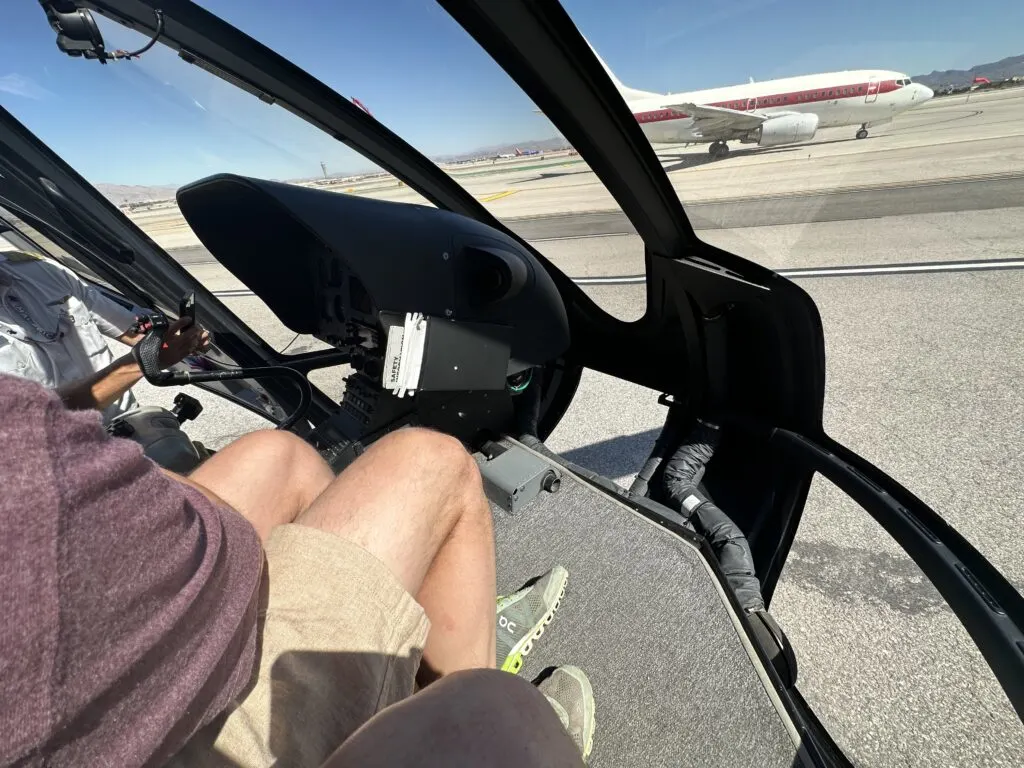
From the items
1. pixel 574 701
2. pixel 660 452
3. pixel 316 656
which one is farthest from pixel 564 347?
pixel 316 656

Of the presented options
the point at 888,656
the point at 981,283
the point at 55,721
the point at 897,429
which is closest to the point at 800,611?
the point at 888,656

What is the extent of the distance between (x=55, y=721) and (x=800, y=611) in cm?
201

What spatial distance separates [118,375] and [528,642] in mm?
1575

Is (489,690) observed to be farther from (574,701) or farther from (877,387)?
(877,387)

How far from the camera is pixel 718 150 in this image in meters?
1.29

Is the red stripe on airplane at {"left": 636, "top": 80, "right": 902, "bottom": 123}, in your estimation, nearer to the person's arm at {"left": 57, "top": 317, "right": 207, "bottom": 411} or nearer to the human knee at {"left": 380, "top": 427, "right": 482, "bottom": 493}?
the human knee at {"left": 380, "top": 427, "right": 482, "bottom": 493}

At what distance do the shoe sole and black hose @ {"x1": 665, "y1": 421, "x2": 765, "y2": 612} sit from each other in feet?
1.66

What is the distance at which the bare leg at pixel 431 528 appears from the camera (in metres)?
1.01

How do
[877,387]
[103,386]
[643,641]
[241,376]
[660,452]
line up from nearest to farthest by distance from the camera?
[643,641] → [103,386] → [241,376] → [660,452] → [877,387]

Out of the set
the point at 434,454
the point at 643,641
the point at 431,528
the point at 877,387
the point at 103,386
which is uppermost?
the point at 103,386

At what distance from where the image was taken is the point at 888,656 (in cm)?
153

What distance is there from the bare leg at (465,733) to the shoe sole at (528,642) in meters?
0.86

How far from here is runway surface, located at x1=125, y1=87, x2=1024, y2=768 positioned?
137 centimetres

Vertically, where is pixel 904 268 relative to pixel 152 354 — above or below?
below
